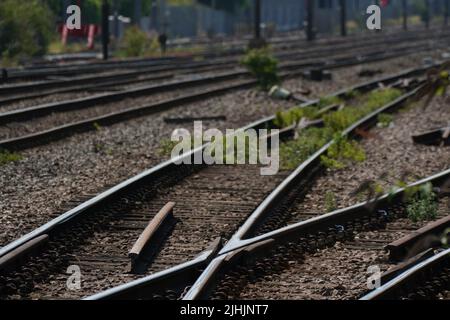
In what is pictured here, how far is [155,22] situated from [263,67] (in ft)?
136

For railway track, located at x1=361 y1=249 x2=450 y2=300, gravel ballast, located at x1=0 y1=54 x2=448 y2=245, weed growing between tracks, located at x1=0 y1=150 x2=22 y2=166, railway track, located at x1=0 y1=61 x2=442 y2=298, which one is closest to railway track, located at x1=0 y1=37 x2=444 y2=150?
gravel ballast, located at x1=0 y1=54 x2=448 y2=245

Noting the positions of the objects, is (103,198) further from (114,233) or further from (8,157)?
(8,157)

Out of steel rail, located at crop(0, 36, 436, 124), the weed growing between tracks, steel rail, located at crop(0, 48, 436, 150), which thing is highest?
steel rail, located at crop(0, 36, 436, 124)

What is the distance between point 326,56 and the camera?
127 feet

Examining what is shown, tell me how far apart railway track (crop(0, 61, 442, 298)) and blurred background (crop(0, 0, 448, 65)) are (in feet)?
42.2

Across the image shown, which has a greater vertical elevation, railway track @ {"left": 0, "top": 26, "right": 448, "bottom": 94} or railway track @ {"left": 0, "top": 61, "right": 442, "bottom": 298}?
railway track @ {"left": 0, "top": 26, "right": 448, "bottom": 94}

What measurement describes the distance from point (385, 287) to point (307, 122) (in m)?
9.73

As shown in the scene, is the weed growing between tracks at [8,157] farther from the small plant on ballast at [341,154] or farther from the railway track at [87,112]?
the small plant on ballast at [341,154]

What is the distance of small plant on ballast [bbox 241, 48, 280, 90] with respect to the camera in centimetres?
2266

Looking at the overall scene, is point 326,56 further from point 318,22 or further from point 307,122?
point 318,22

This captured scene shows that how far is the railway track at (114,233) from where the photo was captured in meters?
7.43

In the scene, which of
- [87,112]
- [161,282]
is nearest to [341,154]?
[87,112]

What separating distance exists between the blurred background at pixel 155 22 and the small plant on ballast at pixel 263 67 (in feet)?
7.97

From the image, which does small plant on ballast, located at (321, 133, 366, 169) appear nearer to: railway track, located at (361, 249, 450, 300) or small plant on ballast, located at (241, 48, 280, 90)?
railway track, located at (361, 249, 450, 300)
